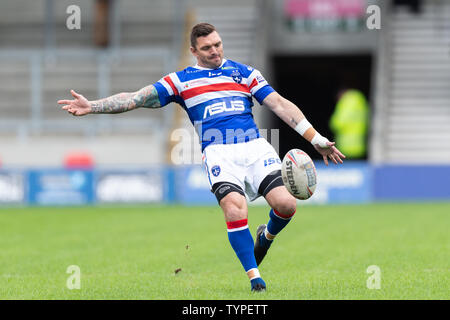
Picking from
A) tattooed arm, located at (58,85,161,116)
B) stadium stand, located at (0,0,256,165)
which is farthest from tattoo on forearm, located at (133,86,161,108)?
stadium stand, located at (0,0,256,165)

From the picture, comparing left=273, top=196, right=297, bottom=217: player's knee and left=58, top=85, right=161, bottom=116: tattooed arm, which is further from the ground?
left=58, top=85, right=161, bottom=116: tattooed arm

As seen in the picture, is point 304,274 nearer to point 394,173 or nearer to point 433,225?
point 433,225

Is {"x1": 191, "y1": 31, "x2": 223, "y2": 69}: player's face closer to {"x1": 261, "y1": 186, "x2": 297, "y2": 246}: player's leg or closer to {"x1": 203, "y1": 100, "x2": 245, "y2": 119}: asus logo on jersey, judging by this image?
{"x1": 203, "y1": 100, "x2": 245, "y2": 119}: asus logo on jersey

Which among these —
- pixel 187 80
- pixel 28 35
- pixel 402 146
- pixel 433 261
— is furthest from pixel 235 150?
pixel 28 35

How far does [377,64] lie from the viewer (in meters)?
23.7

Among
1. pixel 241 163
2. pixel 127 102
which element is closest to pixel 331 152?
pixel 241 163

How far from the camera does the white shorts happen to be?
7.38m

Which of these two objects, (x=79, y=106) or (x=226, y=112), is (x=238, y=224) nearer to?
(x=226, y=112)

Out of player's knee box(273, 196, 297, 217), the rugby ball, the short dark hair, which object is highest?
the short dark hair

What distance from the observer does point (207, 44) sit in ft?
24.3

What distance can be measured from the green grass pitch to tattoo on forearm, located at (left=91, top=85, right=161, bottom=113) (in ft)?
4.59

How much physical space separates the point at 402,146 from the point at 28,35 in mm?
11427

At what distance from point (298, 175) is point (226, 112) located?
81 cm

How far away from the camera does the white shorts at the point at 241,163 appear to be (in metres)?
7.38
